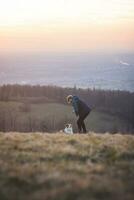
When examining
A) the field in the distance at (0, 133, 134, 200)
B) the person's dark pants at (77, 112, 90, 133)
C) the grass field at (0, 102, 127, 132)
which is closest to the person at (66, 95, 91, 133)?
the person's dark pants at (77, 112, 90, 133)

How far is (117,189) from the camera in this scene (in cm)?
Answer: 824

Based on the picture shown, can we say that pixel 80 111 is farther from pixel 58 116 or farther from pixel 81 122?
pixel 58 116

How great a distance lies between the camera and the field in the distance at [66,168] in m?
8.06

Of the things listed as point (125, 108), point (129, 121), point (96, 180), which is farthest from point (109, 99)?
point (96, 180)

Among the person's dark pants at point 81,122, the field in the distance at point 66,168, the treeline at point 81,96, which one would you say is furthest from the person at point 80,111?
the treeline at point 81,96

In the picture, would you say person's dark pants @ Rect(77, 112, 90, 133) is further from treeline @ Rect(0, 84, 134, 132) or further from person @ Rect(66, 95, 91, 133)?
treeline @ Rect(0, 84, 134, 132)

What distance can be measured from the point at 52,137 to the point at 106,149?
10.0ft

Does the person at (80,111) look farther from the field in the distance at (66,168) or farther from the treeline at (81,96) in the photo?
the treeline at (81,96)

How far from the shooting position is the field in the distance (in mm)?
8062

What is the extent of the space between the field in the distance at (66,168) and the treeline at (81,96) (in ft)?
230

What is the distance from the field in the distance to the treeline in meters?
70.2

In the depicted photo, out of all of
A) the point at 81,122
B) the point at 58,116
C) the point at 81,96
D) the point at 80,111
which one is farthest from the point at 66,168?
the point at 81,96

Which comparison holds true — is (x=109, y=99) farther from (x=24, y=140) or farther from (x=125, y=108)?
(x=24, y=140)

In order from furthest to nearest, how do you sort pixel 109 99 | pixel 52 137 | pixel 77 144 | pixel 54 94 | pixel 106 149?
pixel 54 94
pixel 109 99
pixel 52 137
pixel 77 144
pixel 106 149
